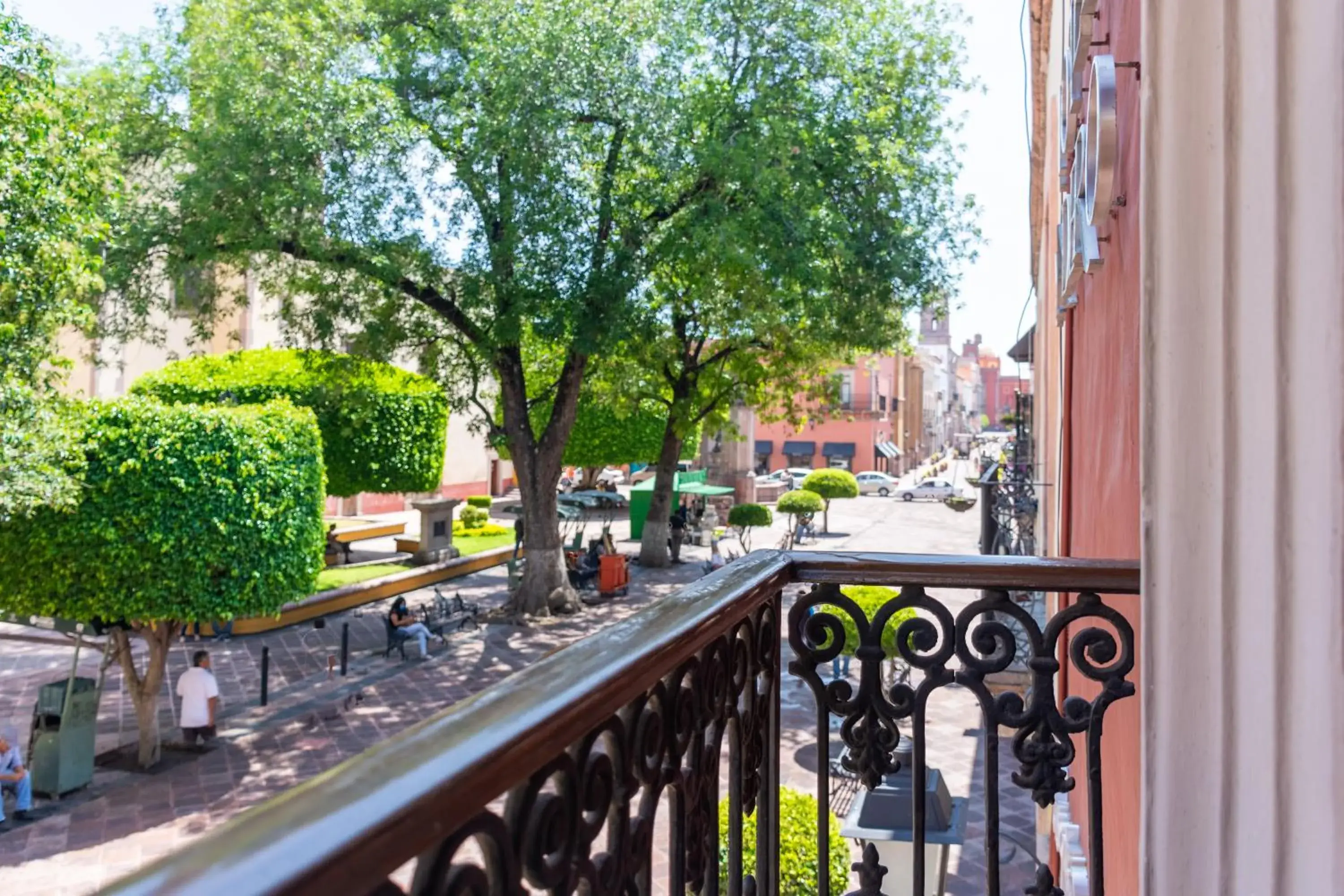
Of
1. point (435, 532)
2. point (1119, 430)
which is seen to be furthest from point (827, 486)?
point (1119, 430)

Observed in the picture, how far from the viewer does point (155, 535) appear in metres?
10.1

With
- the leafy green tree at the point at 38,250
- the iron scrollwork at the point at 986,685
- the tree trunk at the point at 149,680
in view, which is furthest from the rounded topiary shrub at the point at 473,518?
the iron scrollwork at the point at 986,685

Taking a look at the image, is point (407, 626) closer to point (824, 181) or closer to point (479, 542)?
point (824, 181)

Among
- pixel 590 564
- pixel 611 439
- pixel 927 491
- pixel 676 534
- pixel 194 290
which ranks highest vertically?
pixel 194 290

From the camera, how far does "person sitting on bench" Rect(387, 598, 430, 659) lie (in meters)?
15.0

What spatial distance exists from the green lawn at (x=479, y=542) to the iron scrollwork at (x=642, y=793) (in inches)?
898

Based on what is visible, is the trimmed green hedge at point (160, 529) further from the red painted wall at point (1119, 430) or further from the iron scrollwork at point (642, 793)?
the iron scrollwork at point (642, 793)

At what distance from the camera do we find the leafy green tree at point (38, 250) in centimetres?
869

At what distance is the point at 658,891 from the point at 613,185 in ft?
33.4

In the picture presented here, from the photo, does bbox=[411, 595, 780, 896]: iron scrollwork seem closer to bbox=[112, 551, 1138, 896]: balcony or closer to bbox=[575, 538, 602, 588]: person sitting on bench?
bbox=[112, 551, 1138, 896]: balcony

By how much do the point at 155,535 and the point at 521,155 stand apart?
632 centimetres

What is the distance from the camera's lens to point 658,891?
7566 mm

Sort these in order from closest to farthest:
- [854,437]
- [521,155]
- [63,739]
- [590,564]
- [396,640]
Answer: [63,739]
[521,155]
[396,640]
[590,564]
[854,437]

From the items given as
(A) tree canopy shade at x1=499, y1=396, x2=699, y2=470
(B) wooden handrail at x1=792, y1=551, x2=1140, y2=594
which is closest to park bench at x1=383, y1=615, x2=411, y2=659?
(B) wooden handrail at x1=792, y1=551, x2=1140, y2=594
